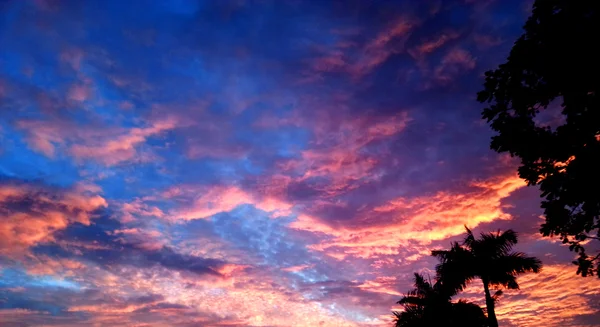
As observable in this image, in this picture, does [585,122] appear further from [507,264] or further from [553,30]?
[507,264]

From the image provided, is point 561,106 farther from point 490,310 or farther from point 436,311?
point 436,311

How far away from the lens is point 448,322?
90.8 feet

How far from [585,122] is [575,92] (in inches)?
52.2

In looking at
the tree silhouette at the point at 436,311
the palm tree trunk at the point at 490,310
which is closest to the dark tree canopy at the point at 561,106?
the palm tree trunk at the point at 490,310

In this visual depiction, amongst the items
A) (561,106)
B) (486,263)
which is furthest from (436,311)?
(561,106)

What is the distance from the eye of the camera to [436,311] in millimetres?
29062

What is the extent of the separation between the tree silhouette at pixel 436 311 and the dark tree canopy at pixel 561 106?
1734cm

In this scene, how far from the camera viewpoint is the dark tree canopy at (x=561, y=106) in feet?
33.5

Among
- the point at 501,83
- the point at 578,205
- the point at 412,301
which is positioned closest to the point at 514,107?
the point at 501,83

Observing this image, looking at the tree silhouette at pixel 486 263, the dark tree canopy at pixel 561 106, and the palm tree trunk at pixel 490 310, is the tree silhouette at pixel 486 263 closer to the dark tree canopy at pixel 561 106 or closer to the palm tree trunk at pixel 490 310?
the palm tree trunk at pixel 490 310

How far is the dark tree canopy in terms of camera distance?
10.2 meters

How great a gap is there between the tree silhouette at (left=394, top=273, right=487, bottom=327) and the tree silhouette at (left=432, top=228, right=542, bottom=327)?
2170 millimetres

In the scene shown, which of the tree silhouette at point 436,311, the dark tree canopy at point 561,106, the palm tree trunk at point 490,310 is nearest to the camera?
the dark tree canopy at point 561,106

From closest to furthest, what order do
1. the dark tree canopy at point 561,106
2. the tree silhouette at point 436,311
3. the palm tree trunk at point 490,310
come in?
the dark tree canopy at point 561,106 < the palm tree trunk at point 490,310 < the tree silhouette at point 436,311
